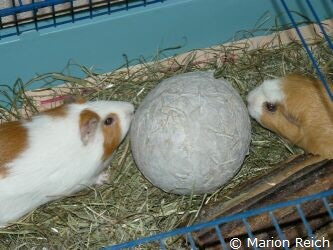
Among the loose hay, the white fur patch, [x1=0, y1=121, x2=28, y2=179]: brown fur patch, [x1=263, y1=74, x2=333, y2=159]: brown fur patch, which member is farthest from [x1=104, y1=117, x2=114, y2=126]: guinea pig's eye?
[x1=263, y1=74, x2=333, y2=159]: brown fur patch

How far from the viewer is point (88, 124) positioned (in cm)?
298

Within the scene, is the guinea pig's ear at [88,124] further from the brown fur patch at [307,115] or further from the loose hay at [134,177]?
the brown fur patch at [307,115]

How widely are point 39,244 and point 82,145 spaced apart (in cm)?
53

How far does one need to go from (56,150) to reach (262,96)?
3.53 feet

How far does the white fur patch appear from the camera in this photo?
3.15m

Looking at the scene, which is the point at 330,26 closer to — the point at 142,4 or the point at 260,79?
the point at 260,79

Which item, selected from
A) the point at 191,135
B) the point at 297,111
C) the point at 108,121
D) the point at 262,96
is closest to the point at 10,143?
the point at 108,121

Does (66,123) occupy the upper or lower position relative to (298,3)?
lower

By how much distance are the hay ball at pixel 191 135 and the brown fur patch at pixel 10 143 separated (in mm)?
522

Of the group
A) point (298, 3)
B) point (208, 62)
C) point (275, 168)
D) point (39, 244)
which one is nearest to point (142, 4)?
point (208, 62)

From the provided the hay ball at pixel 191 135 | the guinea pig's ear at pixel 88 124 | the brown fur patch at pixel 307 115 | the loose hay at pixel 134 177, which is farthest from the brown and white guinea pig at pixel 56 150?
the brown fur patch at pixel 307 115

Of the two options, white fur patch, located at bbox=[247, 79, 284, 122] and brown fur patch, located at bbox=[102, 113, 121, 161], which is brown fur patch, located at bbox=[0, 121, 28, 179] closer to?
brown fur patch, located at bbox=[102, 113, 121, 161]

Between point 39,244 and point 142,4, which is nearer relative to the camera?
point 39,244

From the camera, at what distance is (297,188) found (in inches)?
108
